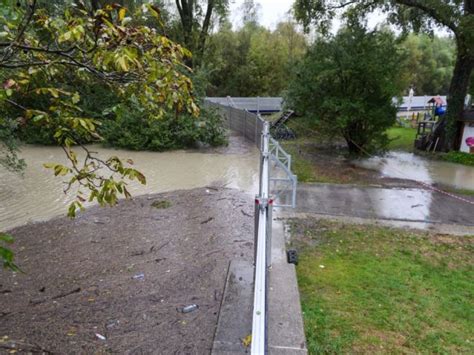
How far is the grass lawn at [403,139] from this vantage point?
596 inches

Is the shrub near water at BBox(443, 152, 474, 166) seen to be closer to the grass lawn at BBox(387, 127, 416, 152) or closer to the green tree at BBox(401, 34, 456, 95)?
the grass lawn at BBox(387, 127, 416, 152)

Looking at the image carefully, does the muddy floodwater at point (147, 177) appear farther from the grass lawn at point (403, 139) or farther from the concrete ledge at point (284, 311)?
the grass lawn at point (403, 139)

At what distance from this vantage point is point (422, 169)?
450 inches

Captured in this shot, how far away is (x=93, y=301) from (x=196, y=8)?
1752 cm

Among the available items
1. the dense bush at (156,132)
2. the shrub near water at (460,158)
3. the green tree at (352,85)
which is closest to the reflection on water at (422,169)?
the shrub near water at (460,158)

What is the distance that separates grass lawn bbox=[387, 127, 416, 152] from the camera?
Result: 15.1 metres

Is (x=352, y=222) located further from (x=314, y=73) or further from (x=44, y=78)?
(x=314, y=73)

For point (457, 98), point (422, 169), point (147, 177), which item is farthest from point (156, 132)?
point (457, 98)

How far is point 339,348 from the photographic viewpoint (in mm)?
3186

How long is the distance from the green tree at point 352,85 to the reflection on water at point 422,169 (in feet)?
2.65

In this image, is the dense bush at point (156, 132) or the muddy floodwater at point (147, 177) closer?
the muddy floodwater at point (147, 177)

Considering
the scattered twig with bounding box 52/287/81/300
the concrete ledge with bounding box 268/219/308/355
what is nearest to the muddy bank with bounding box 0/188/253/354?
the scattered twig with bounding box 52/287/81/300

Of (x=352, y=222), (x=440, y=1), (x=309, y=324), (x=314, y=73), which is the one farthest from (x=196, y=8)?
(x=309, y=324)

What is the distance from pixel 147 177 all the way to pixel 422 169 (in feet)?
26.1
